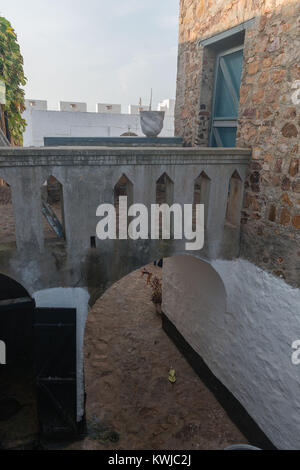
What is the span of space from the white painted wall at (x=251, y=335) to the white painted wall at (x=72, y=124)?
1711 cm

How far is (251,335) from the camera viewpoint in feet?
15.1

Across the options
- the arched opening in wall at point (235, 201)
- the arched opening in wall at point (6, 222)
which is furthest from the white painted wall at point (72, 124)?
the arched opening in wall at point (235, 201)

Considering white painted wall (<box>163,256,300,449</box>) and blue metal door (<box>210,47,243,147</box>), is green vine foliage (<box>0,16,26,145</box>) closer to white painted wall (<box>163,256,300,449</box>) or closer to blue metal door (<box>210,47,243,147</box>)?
blue metal door (<box>210,47,243,147</box>)

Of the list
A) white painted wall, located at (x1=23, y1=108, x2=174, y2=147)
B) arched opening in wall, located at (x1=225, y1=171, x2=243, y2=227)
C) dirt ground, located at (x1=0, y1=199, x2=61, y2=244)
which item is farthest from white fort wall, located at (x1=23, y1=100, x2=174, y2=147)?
arched opening in wall, located at (x1=225, y1=171, x2=243, y2=227)

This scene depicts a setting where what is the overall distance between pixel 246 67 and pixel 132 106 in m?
19.9

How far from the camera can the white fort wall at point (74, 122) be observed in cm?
2012

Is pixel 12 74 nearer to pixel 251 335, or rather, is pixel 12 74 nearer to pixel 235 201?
pixel 235 201

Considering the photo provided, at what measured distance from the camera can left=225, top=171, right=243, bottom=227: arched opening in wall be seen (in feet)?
14.8

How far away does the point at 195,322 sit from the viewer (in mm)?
6113

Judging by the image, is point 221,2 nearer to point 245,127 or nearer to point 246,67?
point 246,67

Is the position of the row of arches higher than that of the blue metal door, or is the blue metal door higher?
the blue metal door

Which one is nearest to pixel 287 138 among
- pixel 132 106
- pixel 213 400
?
pixel 213 400

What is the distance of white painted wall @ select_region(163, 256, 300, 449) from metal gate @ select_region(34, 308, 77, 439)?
2.25m

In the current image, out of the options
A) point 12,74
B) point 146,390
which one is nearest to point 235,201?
point 146,390
